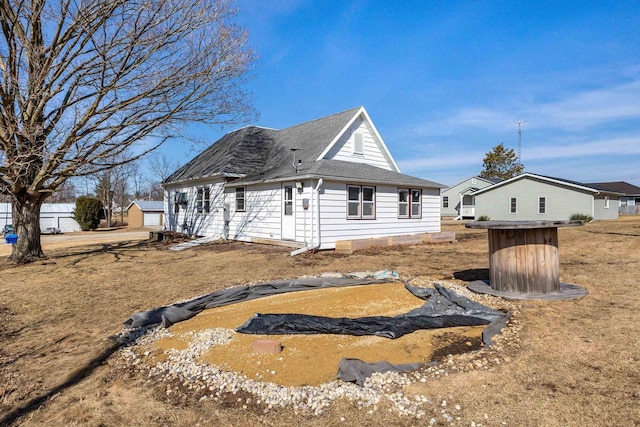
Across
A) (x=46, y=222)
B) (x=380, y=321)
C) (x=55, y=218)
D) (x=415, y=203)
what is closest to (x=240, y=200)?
(x=415, y=203)

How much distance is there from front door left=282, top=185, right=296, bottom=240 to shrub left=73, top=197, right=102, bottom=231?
2770 cm

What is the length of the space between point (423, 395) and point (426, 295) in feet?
9.24

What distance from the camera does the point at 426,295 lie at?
5598 millimetres

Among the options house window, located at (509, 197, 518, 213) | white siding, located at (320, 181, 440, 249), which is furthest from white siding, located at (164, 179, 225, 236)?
house window, located at (509, 197, 518, 213)

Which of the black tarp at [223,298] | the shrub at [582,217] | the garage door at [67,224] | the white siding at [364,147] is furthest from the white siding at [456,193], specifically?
the garage door at [67,224]

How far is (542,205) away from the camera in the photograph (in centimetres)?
2956

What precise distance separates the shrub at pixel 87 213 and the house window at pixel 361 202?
29.6 m

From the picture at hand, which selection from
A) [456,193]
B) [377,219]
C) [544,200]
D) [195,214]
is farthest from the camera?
[456,193]

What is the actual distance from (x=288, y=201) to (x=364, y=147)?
18.2 ft

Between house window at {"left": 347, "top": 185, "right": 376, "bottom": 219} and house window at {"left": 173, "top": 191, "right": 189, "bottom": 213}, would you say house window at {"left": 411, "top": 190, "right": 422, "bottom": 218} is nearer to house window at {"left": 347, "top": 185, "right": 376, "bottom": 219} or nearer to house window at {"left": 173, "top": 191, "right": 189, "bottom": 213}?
house window at {"left": 347, "top": 185, "right": 376, "bottom": 219}

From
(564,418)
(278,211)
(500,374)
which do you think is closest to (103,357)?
(500,374)

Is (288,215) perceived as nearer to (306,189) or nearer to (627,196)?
(306,189)

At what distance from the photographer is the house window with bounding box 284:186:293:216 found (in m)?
13.5

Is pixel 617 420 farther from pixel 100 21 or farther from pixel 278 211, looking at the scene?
pixel 100 21
